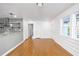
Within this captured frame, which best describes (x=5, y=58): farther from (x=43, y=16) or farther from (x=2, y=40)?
(x=2, y=40)

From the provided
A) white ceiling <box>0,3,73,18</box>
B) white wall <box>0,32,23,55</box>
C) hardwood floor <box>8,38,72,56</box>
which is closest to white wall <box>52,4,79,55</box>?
white ceiling <box>0,3,73,18</box>

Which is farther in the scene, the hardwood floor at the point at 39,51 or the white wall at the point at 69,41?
the white wall at the point at 69,41

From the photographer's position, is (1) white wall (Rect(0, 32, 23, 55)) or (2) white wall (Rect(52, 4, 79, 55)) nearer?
(2) white wall (Rect(52, 4, 79, 55))

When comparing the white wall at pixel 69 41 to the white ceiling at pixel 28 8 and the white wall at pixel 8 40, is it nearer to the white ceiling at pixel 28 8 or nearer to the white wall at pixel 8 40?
the white ceiling at pixel 28 8

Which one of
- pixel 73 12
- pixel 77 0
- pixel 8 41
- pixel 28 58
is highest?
pixel 73 12

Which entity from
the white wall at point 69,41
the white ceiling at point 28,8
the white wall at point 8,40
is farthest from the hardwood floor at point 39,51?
the white wall at point 8,40

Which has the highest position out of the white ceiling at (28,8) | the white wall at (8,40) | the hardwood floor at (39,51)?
the white ceiling at (28,8)

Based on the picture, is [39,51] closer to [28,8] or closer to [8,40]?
[28,8]

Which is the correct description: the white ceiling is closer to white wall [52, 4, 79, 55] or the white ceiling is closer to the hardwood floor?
white wall [52, 4, 79, 55]

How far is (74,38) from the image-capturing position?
3.90m

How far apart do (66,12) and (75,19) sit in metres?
0.70

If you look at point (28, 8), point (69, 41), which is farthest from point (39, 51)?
point (69, 41)

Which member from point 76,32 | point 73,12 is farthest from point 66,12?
point 76,32

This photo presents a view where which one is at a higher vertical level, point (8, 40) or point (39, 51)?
point (39, 51)
